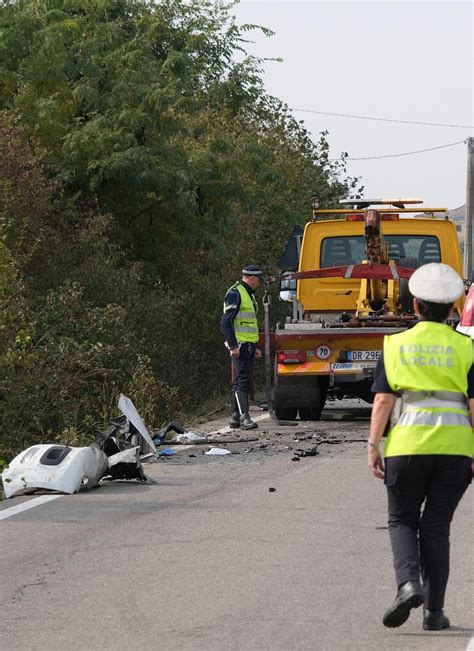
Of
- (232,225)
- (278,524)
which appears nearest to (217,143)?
(232,225)

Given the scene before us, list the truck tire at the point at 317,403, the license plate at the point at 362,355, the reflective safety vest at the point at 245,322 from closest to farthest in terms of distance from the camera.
→ the reflective safety vest at the point at 245,322 → the license plate at the point at 362,355 → the truck tire at the point at 317,403

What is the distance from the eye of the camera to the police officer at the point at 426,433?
6309 mm

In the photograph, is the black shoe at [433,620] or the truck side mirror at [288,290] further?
the truck side mirror at [288,290]

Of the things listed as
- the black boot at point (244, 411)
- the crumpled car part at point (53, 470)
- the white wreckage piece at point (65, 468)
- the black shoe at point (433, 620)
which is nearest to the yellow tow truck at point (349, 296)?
the black boot at point (244, 411)

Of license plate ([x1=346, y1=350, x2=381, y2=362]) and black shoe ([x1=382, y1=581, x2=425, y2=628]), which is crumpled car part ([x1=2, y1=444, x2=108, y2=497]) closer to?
black shoe ([x1=382, y1=581, x2=425, y2=628])

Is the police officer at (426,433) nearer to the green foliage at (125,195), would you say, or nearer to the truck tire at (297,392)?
the green foliage at (125,195)

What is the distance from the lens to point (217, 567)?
8078mm

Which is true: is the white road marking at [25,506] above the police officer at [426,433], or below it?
below

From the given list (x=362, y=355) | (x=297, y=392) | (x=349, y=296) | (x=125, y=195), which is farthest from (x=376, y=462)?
(x=125, y=195)

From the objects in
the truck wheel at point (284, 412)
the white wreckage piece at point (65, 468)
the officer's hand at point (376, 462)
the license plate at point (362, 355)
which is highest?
the officer's hand at point (376, 462)

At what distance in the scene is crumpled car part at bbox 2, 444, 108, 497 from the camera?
36.6 feet

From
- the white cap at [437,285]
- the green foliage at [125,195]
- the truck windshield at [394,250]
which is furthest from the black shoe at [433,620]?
the truck windshield at [394,250]

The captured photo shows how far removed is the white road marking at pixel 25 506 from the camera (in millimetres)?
10250

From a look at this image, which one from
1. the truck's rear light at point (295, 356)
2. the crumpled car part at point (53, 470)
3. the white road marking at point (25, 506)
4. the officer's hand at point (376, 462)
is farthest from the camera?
the truck's rear light at point (295, 356)
